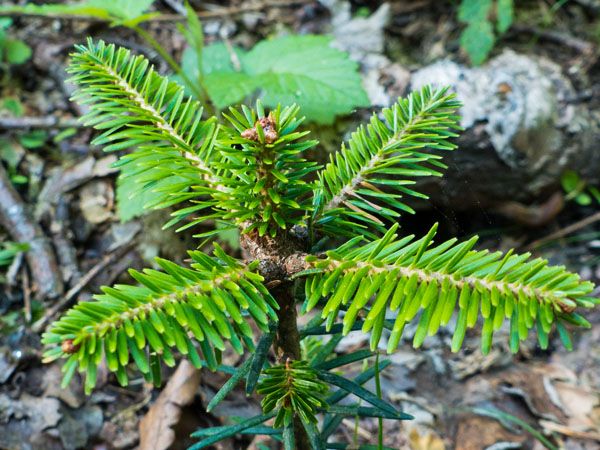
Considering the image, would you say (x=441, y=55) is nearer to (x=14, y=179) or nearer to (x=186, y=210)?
(x=14, y=179)

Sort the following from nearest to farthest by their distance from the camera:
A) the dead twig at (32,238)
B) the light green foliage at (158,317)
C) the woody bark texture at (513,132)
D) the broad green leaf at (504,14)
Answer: the light green foliage at (158,317) → the dead twig at (32,238) → the woody bark texture at (513,132) → the broad green leaf at (504,14)

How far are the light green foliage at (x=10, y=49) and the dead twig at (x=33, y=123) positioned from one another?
41 cm

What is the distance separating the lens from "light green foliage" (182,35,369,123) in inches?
87.9

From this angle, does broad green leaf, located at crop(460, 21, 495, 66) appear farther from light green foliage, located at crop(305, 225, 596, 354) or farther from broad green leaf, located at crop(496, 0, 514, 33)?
light green foliage, located at crop(305, 225, 596, 354)

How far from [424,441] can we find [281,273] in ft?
4.41

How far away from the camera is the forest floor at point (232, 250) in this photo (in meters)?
1.88

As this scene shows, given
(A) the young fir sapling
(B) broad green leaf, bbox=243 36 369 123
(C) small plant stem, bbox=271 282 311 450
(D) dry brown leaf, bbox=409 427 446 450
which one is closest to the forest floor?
(D) dry brown leaf, bbox=409 427 446 450

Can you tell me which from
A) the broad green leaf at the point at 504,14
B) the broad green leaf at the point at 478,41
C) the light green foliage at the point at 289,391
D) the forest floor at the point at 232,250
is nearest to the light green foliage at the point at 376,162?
the light green foliage at the point at 289,391

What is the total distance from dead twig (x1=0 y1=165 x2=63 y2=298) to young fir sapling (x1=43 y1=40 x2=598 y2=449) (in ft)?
4.71

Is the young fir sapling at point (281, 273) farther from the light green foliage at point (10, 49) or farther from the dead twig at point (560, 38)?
the dead twig at point (560, 38)

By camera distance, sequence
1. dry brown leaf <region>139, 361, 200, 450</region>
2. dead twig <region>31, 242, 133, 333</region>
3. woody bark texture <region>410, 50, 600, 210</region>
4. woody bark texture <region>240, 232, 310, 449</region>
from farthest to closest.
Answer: woody bark texture <region>410, 50, 600, 210</region>, dead twig <region>31, 242, 133, 333</region>, dry brown leaf <region>139, 361, 200, 450</region>, woody bark texture <region>240, 232, 310, 449</region>

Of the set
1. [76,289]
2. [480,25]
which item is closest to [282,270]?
[76,289]

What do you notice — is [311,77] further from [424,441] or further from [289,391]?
[289,391]

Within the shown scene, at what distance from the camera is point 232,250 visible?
91.1 inches
